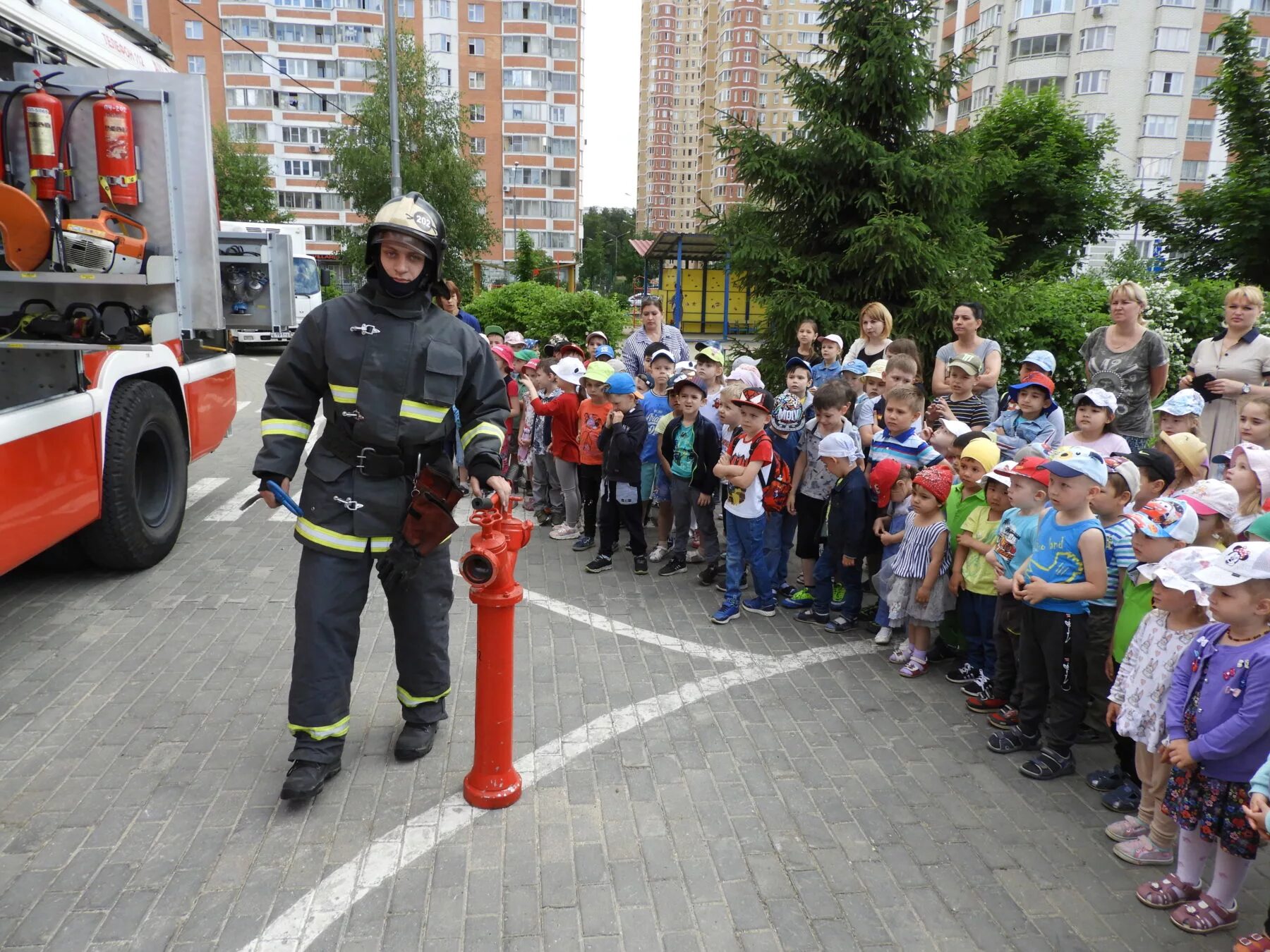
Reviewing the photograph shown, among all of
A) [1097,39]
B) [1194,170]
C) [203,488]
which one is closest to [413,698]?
[203,488]

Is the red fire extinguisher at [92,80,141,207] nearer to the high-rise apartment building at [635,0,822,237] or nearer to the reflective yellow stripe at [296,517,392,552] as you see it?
the reflective yellow stripe at [296,517,392,552]

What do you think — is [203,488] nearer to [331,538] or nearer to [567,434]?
[567,434]

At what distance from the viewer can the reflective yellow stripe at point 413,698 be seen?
3.97 m

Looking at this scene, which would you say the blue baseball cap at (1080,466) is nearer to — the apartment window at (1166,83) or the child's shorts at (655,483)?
the child's shorts at (655,483)

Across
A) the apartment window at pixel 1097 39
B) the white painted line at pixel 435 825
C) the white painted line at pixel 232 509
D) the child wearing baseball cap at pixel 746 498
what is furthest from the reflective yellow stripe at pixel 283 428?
the apartment window at pixel 1097 39

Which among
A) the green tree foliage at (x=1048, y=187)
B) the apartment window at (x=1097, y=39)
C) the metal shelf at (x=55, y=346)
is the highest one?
the apartment window at (x=1097, y=39)

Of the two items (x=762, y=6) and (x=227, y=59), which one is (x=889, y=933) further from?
(x=762, y=6)

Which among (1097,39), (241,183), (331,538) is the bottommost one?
(331,538)

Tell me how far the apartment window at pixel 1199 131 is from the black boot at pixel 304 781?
59901 millimetres

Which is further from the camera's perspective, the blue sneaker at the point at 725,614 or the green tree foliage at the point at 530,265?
the green tree foliage at the point at 530,265

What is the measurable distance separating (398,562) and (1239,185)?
13.7 m

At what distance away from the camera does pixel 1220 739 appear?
2.79 m

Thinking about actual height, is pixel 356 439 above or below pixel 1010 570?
above

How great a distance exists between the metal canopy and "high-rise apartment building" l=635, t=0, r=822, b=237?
3552 inches
